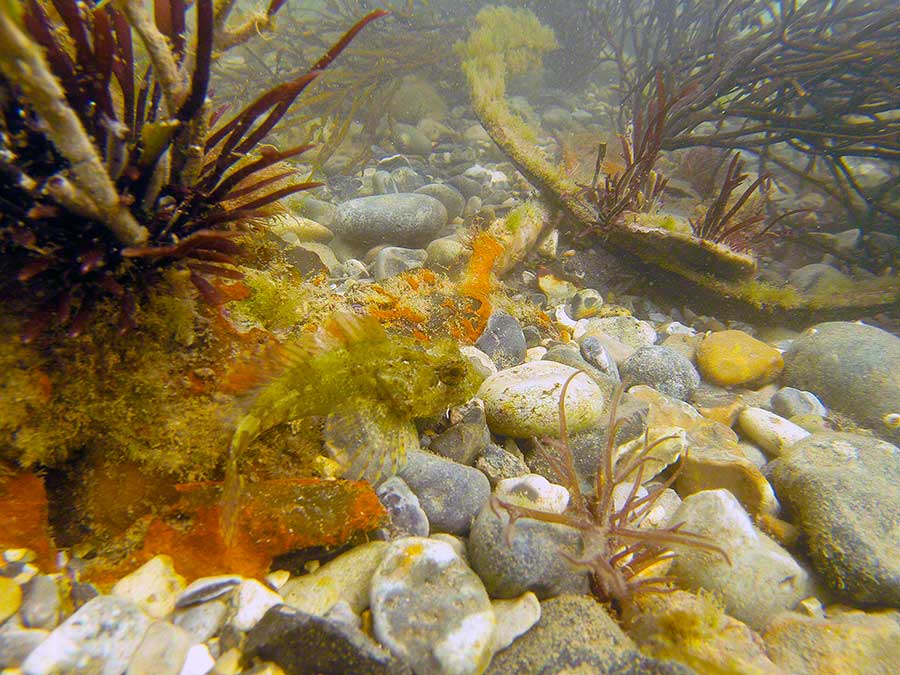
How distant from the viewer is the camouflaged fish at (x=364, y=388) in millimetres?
2348

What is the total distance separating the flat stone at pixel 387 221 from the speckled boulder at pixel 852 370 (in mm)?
4607

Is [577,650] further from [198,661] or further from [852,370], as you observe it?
[852,370]

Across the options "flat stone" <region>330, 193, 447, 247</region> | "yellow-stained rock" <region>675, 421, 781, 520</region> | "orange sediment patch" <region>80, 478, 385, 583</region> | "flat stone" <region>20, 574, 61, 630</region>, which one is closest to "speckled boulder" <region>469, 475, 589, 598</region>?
"orange sediment patch" <region>80, 478, 385, 583</region>

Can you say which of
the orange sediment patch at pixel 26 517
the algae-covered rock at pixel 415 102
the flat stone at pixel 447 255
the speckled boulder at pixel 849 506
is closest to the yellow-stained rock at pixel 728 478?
the speckled boulder at pixel 849 506

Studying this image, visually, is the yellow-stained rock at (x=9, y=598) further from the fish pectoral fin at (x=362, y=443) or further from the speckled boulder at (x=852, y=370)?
the speckled boulder at (x=852, y=370)

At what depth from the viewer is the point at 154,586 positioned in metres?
2.01

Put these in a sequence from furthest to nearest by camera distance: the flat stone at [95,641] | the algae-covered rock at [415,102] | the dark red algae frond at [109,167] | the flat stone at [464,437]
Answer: the algae-covered rock at [415,102] < the flat stone at [464,437] < the flat stone at [95,641] < the dark red algae frond at [109,167]

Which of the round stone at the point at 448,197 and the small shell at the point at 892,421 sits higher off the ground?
the round stone at the point at 448,197

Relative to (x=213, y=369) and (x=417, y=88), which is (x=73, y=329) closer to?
(x=213, y=369)

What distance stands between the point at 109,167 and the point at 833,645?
4012mm

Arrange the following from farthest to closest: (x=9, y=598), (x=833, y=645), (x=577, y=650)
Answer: (x=833, y=645), (x=577, y=650), (x=9, y=598)

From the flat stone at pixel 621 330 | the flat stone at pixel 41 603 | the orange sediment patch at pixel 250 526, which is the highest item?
the flat stone at pixel 621 330

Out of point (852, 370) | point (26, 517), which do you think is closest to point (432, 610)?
point (26, 517)

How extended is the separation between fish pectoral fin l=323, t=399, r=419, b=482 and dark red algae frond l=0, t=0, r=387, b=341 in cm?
101
